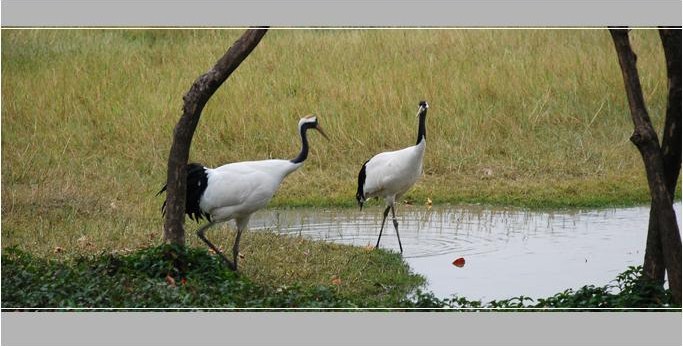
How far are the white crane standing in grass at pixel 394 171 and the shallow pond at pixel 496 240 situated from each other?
37 centimetres

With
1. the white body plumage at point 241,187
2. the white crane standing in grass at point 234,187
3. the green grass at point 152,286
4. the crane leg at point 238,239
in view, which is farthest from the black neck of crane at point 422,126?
the green grass at point 152,286

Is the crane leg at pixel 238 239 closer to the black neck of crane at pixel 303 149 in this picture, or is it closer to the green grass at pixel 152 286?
the green grass at pixel 152 286

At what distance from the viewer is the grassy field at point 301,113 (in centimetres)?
961

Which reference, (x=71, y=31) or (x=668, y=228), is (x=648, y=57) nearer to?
(x=668, y=228)

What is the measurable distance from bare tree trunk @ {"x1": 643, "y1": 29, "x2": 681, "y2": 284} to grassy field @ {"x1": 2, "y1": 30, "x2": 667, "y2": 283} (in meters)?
2.12

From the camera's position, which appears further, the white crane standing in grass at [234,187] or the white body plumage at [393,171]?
the white body plumage at [393,171]

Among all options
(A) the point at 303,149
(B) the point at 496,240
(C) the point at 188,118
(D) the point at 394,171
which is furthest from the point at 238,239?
(B) the point at 496,240

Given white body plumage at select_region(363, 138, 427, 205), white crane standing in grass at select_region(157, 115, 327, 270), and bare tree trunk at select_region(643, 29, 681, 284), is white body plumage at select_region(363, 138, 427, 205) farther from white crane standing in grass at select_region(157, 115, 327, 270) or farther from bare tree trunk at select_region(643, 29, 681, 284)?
bare tree trunk at select_region(643, 29, 681, 284)

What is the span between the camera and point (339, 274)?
8.73 meters

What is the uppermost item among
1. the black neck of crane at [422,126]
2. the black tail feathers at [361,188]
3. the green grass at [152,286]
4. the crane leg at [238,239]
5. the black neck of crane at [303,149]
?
the black neck of crane at [422,126]

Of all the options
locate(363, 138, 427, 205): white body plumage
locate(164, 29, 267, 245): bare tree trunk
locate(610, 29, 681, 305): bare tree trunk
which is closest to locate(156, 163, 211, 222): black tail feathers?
locate(164, 29, 267, 245): bare tree trunk

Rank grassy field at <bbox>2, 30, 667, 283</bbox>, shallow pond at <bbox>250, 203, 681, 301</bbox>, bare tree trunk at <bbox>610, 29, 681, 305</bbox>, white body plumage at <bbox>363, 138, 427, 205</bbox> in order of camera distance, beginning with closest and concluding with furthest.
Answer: bare tree trunk at <bbox>610, 29, 681, 305</bbox>, shallow pond at <bbox>250, 203, 681, 301</bbox>, grassy field at <bbox>2, 30, 667, 283</bbox>, white body plumage at <bbox>363, 138, 427, 205</bbox>

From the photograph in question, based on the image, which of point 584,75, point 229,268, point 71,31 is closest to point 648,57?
point 584,75

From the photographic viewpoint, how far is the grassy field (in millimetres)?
9609
